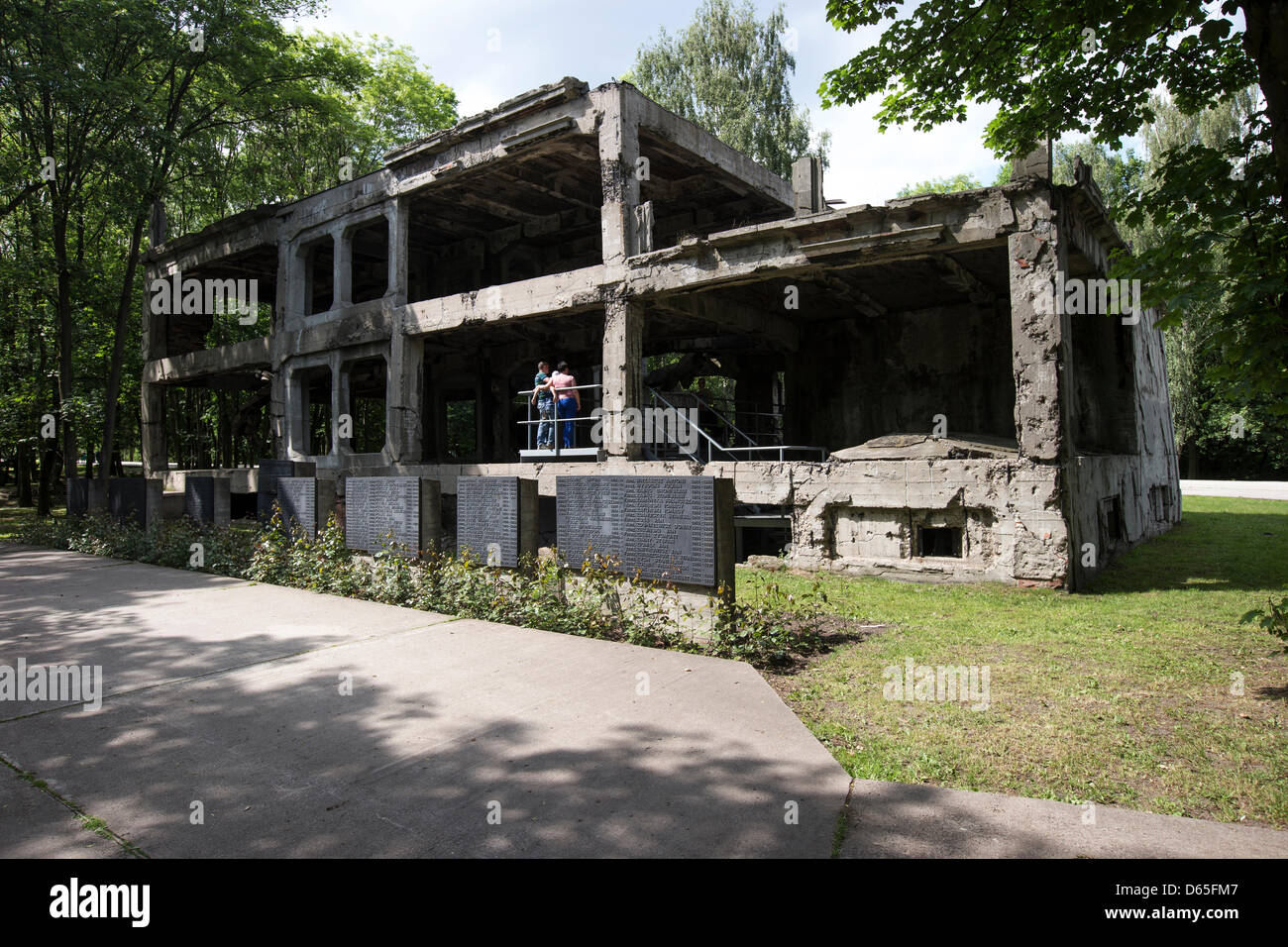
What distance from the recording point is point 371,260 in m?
23.2

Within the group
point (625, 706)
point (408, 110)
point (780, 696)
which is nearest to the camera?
point (625, 706)

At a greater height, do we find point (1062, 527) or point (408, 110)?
point (408, 110)

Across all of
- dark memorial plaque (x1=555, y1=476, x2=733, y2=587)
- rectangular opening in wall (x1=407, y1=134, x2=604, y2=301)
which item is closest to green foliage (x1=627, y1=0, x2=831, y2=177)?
rectangular opening in wall (x1=407, y1=134, x2=604, y2=301)

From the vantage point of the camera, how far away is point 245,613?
8086 mm

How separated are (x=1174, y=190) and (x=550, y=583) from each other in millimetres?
6327

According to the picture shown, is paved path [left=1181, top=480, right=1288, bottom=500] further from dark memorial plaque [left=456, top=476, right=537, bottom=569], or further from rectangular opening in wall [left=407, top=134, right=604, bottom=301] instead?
dark memorial plaque [left=456, top=476, right=537, bottom=569]

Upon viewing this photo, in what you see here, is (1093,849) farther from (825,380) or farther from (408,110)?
(408,110)

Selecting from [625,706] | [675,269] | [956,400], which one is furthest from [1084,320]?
[625,706]

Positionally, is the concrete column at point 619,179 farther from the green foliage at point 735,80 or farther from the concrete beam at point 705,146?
the green foliage at point 735,80

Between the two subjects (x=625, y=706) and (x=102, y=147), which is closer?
(x=625, y=706)

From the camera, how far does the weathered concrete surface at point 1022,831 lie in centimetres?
303

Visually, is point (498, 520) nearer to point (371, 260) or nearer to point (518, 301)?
point (518, 301)
